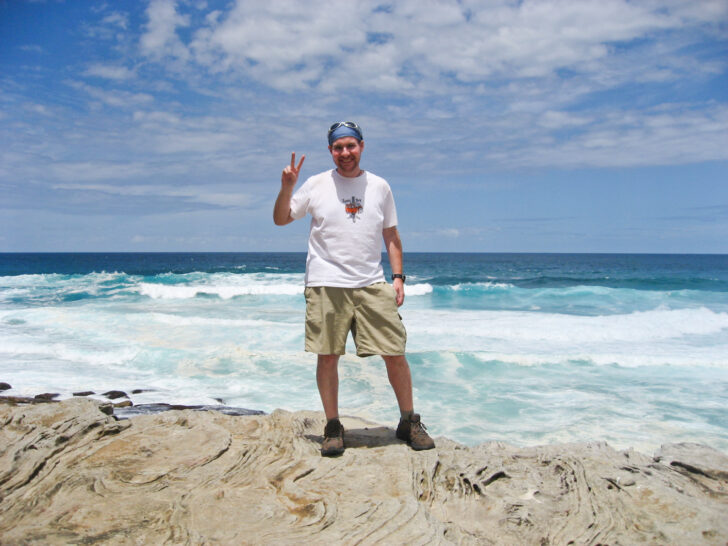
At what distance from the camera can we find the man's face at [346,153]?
3.48 meters

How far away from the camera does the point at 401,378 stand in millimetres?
3598

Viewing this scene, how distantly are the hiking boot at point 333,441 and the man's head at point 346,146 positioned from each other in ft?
5.52

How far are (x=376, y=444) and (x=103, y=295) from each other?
79.0ft

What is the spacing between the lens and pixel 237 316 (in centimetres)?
1681


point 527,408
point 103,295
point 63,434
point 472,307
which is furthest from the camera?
point 103,295

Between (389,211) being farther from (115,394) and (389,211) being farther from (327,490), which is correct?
(115,394)

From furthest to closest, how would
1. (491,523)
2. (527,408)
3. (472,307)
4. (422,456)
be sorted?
(472,307) < (527,408) < (422,456) < (491,523)

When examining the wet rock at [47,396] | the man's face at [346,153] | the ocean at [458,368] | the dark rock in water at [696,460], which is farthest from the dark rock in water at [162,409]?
the dark rock in water at [696,460]

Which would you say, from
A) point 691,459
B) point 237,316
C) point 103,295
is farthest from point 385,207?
point 103,295

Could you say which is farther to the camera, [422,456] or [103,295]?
[103,295]

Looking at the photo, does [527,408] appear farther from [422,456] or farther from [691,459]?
[422,456]

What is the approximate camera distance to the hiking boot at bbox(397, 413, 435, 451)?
353 centimetres

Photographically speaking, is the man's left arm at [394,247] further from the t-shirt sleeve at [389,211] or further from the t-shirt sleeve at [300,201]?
the t-shirt sleeve at [300,201]

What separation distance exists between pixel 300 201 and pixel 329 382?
4.00 feet
